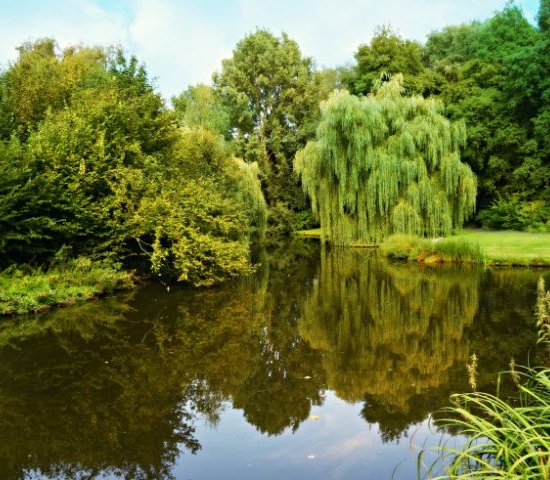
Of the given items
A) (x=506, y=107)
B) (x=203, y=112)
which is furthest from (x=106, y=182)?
(x=506, y=107)

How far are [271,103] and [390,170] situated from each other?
20.3 m

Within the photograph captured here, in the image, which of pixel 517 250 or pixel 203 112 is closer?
pixel 517 250

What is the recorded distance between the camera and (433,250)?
65.2ft

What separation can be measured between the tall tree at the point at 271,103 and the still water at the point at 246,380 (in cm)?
2621

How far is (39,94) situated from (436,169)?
54.3 feet

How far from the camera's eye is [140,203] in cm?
1552

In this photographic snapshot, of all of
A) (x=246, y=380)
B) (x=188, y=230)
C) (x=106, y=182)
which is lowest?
(x=246, y=380)

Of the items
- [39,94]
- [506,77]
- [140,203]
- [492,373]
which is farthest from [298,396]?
[506,77]

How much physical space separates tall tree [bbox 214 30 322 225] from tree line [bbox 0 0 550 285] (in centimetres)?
12

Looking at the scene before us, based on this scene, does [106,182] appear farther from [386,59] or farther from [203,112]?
[386,59]

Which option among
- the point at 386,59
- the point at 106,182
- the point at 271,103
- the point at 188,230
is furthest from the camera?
the point at 271,103

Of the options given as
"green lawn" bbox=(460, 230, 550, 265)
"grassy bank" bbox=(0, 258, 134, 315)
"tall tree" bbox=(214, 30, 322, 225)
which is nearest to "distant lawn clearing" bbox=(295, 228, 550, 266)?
"green lawn" bbox=(460, 230, 550, 265)

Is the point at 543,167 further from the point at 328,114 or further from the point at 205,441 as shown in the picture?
the point at 205,441

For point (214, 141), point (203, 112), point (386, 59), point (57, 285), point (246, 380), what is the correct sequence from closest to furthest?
1. point (246, 380)
2. point (57, 285)
3. point (214, 141)
4. point (203, 112)
5. point (386, 59)
